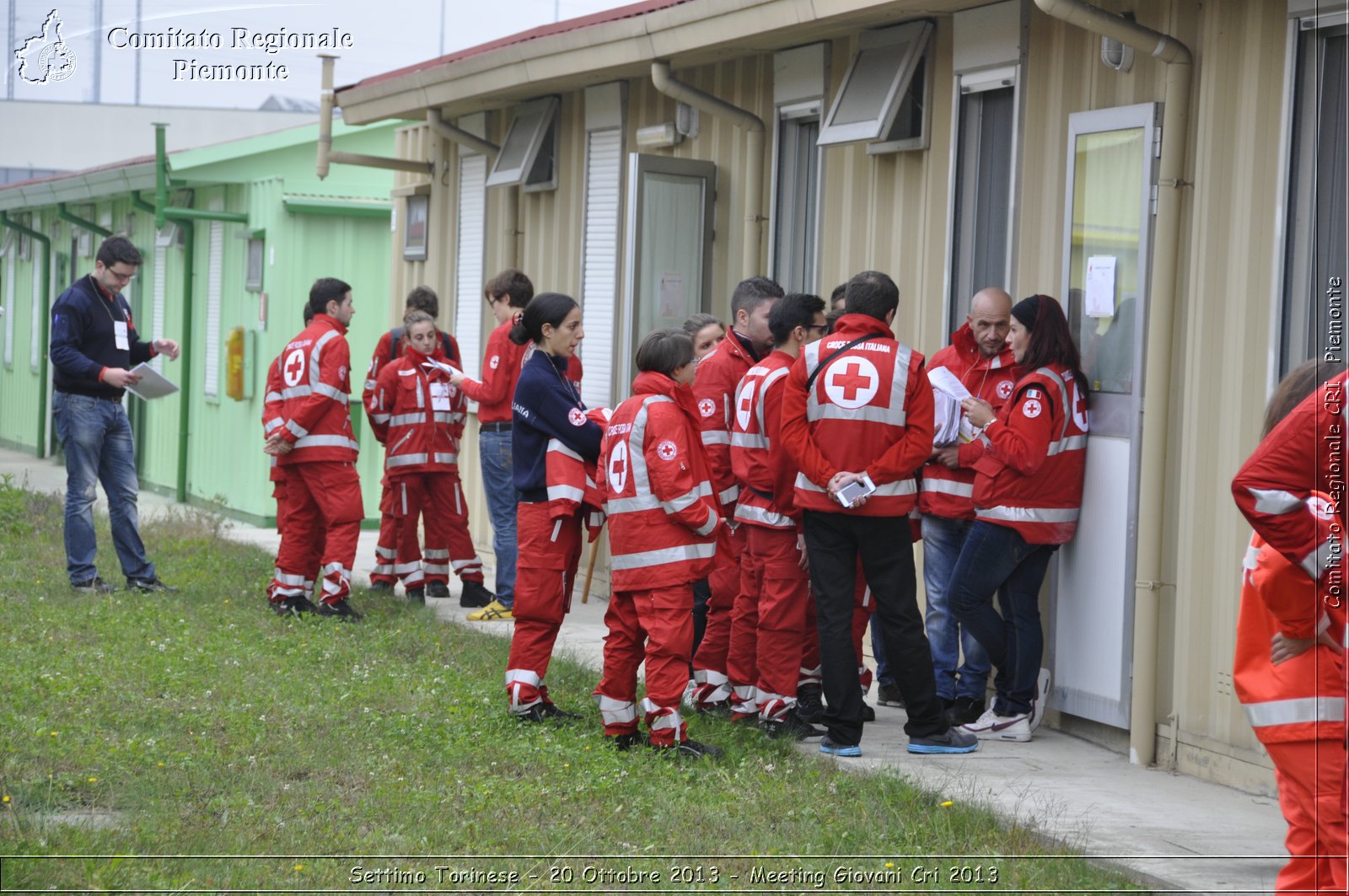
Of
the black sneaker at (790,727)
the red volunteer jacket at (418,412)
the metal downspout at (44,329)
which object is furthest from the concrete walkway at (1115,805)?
the metal downspout at (44,329)

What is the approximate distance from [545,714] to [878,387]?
2.15 m

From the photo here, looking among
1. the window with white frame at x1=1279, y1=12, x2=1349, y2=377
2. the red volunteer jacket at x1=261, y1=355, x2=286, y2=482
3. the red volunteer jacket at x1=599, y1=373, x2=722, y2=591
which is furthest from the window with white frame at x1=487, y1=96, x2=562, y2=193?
the window with white frame at x1=1279, y1=12, x2=1349, y2=377

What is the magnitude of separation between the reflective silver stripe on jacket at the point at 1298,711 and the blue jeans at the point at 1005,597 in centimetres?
298

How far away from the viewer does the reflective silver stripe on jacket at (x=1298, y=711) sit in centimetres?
423

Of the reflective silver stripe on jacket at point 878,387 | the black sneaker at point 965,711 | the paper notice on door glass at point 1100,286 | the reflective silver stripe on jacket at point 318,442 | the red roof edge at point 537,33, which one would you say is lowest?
the black sneaker at point 965,711

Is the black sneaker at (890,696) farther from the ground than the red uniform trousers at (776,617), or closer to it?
closer to it

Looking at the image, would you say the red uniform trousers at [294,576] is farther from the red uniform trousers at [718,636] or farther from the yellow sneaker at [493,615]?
the red uniform trousers at [718,636]

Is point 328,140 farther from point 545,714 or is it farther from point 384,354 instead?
point 545,714

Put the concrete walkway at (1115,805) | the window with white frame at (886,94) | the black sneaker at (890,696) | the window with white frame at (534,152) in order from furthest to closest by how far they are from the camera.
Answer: the window with white frame at (534,152) < the window with white frame at (886,94) < the black sneaker at (890,696) < the concrete walkway at (1115,805)

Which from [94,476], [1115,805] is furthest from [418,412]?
[1115,805]

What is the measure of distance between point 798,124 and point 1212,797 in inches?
206

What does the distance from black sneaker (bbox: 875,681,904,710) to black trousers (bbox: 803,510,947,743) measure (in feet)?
4.01

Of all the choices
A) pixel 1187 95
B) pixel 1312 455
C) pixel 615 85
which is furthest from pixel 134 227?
pixel 1312 455

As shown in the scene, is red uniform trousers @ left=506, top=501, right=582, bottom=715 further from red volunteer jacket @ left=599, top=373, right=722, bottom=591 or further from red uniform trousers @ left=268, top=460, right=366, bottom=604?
red uniform trousers @ left=268, top=460, right=366, bottom=604
